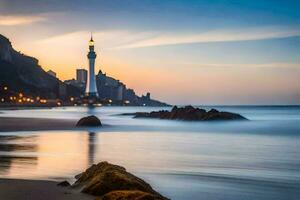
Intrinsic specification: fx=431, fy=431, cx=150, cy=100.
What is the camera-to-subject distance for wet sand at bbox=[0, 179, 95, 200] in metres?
9.47

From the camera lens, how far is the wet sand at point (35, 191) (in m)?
9.47

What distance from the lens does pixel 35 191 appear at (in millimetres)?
10227

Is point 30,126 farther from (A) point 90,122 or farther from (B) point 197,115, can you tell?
(B) point 197,115

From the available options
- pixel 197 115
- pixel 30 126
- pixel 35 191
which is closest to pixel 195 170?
pixel 35 191

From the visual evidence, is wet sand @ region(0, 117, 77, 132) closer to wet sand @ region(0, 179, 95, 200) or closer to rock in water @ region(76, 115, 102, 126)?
rock in water @ region(76, 115, 102, 126)

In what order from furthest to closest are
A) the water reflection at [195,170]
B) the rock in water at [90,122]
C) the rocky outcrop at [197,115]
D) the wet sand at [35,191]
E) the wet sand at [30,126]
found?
the rocky outcrop at [197,115], the rock in water at [90,122], the wet sand at [30,126], the water reflection at [195,170], the wet sand at [35,191]

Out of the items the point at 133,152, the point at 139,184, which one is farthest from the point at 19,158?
the point at 139,184

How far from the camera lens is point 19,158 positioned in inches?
733

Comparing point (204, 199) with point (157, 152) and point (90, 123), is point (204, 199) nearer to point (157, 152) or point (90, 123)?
point (157, 152)

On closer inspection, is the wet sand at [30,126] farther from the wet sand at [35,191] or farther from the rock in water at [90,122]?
the wet sand at [35,191]

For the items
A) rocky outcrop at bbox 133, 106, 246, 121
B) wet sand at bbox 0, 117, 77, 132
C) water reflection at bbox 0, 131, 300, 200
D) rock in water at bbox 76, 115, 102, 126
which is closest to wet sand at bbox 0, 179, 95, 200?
water reflection at bbox 0, 131, 300, 200

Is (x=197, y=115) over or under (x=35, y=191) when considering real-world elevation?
over

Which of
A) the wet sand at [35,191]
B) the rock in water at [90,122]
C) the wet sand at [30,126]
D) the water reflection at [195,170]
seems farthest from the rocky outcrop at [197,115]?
the wet sand at [35,191]

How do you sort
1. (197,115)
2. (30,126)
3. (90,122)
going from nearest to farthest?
(90,122)
(30,126)
(197,115)
